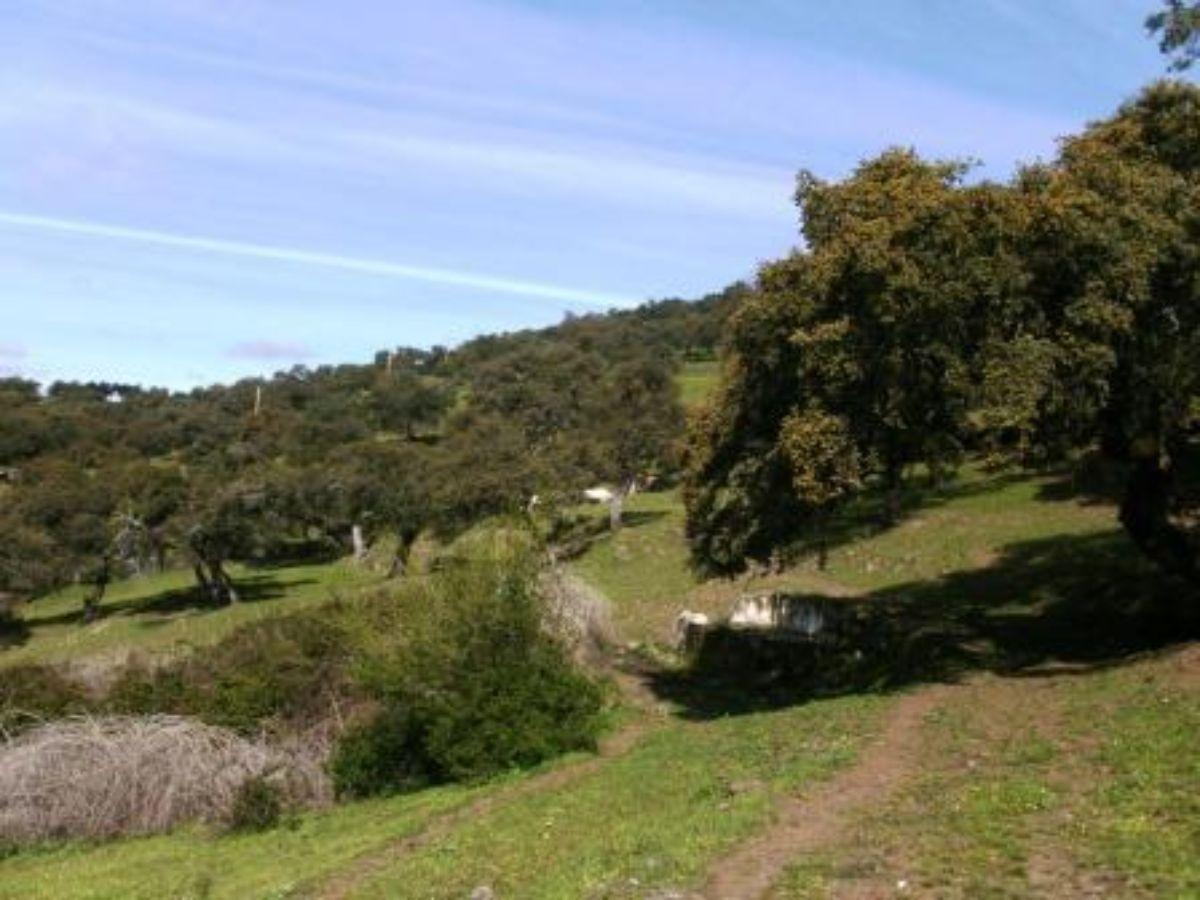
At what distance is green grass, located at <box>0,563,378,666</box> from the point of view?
6078 cm

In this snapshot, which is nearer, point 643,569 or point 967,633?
point 967,633

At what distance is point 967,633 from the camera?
31000mm

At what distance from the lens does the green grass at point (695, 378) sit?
103 metres

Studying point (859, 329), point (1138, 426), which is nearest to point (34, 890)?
point (859, 329)

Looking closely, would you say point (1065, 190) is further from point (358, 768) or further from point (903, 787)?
point (358, 768)

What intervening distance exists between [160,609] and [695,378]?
55.8 m

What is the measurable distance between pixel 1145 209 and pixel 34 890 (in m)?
20.9

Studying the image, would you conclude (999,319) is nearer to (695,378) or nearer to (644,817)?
(644,817)

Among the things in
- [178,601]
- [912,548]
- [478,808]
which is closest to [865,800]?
[478,808]

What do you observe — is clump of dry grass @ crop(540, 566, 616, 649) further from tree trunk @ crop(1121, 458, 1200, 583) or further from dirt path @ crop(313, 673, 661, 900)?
tree trunk @ crop(1121, 458, 1200, 583)

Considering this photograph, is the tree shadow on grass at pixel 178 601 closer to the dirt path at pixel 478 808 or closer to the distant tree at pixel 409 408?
the dirt path at pixel 478 808

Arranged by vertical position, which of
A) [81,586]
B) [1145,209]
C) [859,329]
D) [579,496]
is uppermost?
[1145,209]

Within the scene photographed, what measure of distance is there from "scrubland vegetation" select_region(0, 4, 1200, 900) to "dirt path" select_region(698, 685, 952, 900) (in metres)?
0.08

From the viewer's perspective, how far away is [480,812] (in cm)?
2138
